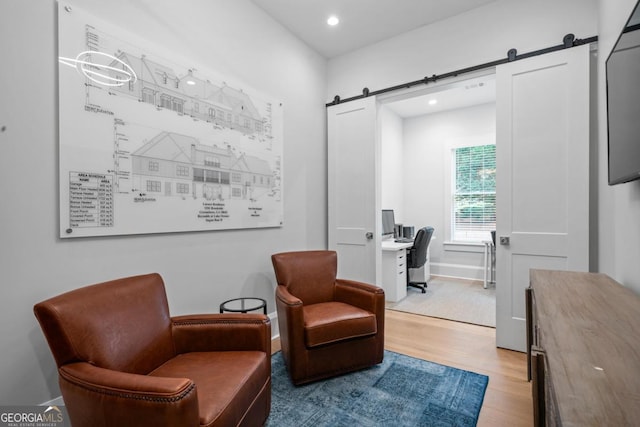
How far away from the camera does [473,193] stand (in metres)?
5.21

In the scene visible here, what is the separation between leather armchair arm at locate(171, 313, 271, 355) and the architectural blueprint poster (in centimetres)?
69

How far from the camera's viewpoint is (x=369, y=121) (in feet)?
10.9

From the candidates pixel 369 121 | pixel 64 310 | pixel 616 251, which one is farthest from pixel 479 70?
pixel 64 310

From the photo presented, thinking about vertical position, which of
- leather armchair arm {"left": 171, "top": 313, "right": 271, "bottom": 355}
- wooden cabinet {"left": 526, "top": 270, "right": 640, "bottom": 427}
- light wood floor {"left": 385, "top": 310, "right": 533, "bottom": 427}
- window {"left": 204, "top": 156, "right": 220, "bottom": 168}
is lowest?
light wood floor {"left": 385, "top": 310, "right": 533, "bottom": 427}

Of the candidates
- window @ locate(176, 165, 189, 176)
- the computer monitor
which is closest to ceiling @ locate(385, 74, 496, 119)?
the computer monitor

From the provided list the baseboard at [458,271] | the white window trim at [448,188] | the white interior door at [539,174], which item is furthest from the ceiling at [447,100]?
the baseboard at [458,271]

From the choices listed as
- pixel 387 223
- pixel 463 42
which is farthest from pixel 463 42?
pixel 387 223

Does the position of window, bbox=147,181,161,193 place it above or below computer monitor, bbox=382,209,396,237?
above

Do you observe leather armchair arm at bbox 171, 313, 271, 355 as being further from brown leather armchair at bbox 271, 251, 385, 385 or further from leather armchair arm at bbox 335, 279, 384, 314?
leather armchair arm at bbox 335, 279, 384, 314

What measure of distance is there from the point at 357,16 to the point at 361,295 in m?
2.57

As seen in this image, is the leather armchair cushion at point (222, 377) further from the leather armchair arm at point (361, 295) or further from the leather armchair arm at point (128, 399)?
the leather armchair arm at point (361, 295)

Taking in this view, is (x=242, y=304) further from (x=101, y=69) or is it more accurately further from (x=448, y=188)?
(x=448, y=188)

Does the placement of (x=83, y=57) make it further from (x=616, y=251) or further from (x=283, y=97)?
(x=616, y=251)

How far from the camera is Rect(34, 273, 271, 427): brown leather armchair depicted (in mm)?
1018
